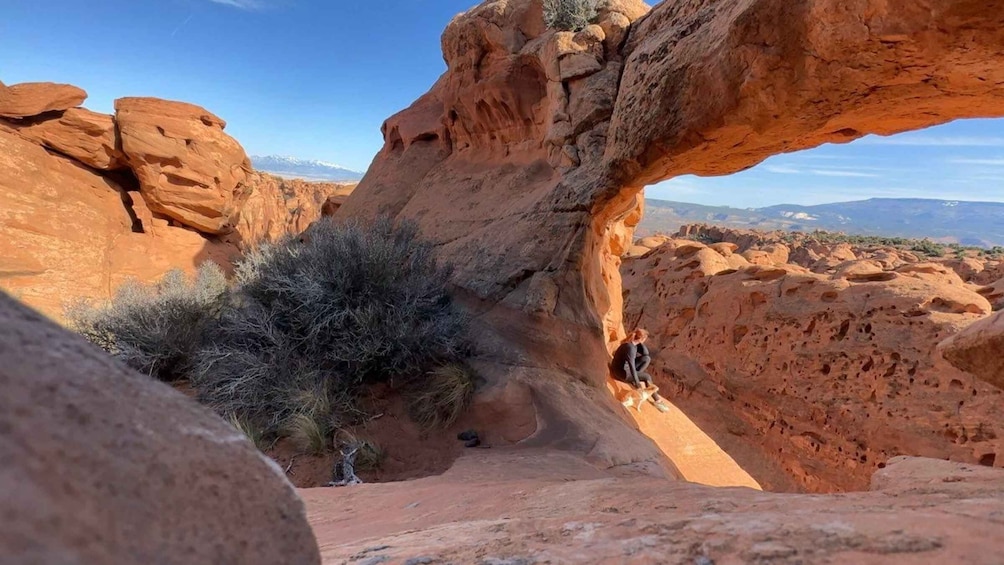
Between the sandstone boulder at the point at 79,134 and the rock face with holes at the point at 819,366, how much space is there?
14.4 metres

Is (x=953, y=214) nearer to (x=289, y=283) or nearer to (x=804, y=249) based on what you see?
(x=804, y=249)

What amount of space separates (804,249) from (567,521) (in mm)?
23808

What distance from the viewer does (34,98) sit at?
1166cm

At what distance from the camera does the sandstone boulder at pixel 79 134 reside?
1182cm

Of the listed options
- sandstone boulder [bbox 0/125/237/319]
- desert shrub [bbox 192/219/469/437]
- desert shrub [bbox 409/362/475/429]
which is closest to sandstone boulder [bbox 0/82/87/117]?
sandstone boulder [bbox 0/125/237/319]

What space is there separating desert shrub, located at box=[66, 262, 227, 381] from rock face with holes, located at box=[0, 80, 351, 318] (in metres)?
4.25

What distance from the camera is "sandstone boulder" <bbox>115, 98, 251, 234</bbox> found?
1292 cm

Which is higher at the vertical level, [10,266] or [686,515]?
[686,515]

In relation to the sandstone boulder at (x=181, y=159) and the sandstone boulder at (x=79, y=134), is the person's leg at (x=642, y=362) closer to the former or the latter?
the sandstone boulder at (x=181, y=159)

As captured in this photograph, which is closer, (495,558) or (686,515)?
(495,558)

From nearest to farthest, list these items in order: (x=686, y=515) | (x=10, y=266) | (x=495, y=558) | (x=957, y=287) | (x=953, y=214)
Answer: (x=495, y=558) < (x=686, y=515) < (x=957, y=287) < (x=10, y=266) < (x=953, y=214)

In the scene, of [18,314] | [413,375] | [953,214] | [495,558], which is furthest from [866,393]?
[953,214]

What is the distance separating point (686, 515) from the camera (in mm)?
1777

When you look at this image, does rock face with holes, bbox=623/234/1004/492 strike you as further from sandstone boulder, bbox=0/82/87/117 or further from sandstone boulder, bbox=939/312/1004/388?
sandstone boulder, bbox=0/82/87/117
